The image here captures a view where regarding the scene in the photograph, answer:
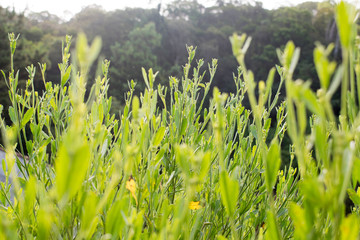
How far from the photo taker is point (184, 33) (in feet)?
55.4

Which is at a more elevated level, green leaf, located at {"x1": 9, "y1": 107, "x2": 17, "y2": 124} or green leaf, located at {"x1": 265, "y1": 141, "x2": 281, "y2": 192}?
green leaf, located at {"x1": 265, "y1": 141, "x2": 281, "y2": 192}

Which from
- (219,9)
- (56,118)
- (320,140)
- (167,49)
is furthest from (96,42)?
(219,9)

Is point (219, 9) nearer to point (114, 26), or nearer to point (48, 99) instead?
point (114, 26)

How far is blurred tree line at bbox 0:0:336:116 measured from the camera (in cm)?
1426

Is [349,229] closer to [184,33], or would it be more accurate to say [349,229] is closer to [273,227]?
[273,227]

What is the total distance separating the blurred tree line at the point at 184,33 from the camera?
14.3 meters

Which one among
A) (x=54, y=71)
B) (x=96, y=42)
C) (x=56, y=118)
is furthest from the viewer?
(x=54, y=71)

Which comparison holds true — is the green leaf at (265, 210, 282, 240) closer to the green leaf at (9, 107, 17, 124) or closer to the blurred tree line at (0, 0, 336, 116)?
the green leaf at (9, 107, 17, 124)

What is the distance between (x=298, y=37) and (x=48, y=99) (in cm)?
1663

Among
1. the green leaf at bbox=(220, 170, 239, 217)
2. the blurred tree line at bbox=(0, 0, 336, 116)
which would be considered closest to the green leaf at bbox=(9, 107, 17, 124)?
the green leaf at bbox=(220, 170, 239, 217)

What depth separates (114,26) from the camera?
54.7 ft

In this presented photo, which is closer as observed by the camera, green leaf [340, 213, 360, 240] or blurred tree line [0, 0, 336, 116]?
green leaf [340, 213, 360, 240]

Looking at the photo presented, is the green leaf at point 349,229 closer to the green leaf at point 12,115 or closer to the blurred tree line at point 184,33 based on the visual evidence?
the green leaf at point 12,115

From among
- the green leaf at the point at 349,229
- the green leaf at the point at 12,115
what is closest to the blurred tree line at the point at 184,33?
the green leaf at the point at 12,115
